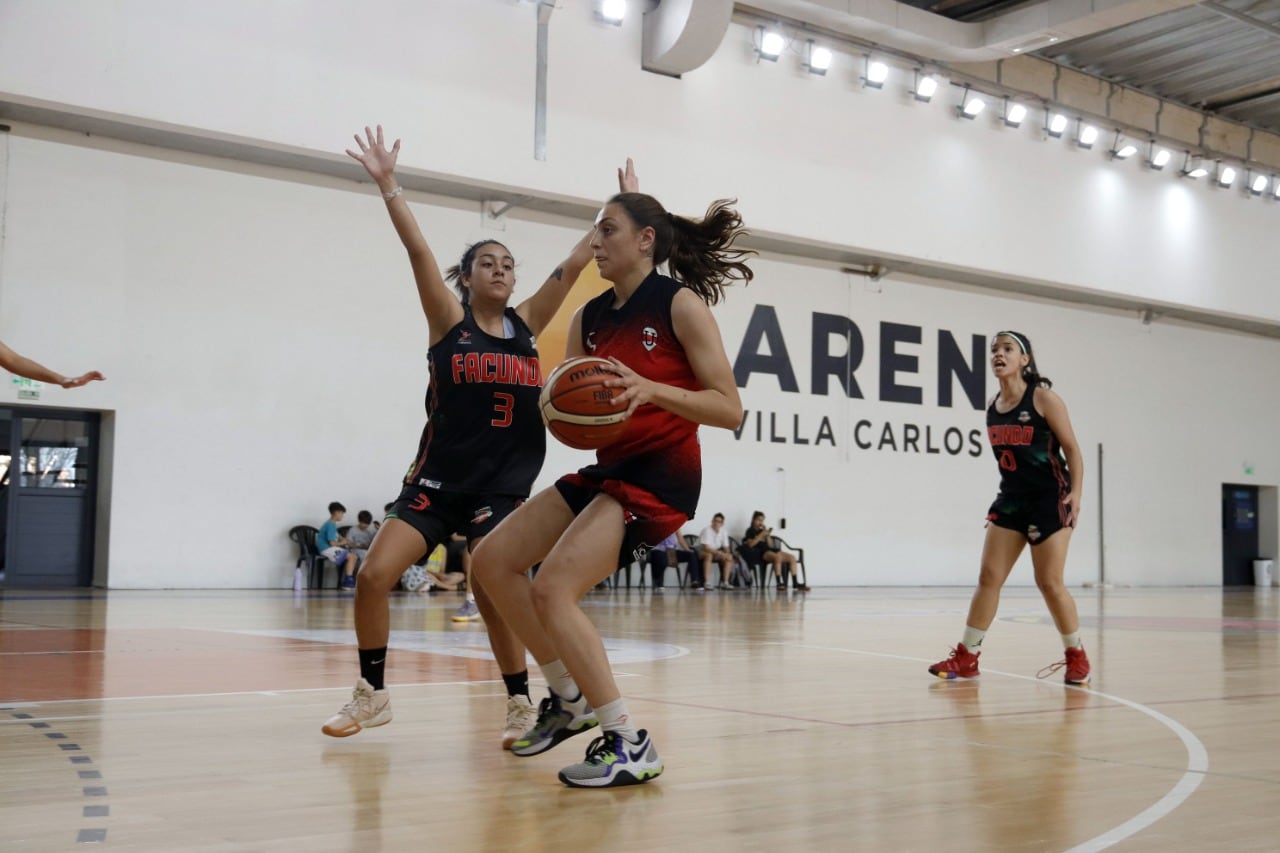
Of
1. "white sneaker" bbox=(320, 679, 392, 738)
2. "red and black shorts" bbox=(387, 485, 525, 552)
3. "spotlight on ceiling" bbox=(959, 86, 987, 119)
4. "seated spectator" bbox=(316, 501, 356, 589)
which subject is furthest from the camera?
"spotlight on ceiling" bbox=(959, 86, 987, 119)

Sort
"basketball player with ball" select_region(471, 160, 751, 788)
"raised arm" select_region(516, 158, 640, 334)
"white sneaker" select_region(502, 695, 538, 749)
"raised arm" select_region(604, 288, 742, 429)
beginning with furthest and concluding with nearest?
"raised arm" select_region(516, 158, 640, 334) < "white sneaker" select_region(502, 695, 538, 749) < "basketball player with ball" select_region(471, 160, 751, 788) < "raised arm" select_region(604, 288, 742, 429)

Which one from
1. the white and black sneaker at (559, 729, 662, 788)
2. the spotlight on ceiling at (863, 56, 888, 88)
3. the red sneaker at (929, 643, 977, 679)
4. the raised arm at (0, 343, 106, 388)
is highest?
the spotlight on ceiling at (863, 56, 888, 88)

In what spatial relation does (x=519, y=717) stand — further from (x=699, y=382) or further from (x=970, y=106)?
(x=970, y=106)

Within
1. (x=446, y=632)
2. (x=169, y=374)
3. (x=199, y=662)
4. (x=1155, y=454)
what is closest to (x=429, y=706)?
(x=199, y=662)

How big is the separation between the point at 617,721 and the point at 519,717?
87 centimetres

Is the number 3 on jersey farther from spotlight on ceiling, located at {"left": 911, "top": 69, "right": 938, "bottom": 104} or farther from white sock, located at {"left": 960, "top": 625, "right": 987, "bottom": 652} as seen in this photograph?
spotlight on ceiling, located at {"left": 911, "top": 69, "right": 938, "bottom": 104}

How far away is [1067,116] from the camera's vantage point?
23.1 m

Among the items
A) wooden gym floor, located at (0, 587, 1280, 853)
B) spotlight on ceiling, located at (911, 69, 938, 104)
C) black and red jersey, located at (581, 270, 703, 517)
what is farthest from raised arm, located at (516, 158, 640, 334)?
spotlight on ceiling, located at (911, 69, 938, 104)

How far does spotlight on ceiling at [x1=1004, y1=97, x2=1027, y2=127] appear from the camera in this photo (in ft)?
73.0

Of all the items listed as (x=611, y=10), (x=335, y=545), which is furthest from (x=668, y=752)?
(x=611, y=10)

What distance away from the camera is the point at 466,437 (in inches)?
184

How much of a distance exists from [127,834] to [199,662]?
437cm

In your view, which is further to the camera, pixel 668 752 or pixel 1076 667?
pixel 1076 667

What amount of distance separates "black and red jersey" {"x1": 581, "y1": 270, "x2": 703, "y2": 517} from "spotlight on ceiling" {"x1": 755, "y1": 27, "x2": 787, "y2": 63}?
16248mm
